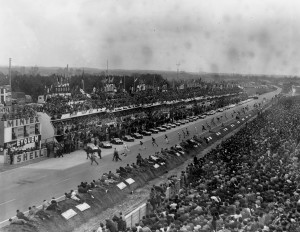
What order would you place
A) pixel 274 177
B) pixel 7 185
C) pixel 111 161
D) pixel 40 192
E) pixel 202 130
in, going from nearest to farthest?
pixel 274 177
pixel 40 192
pixel 7 185
pixel 111 161
pixel 202 130

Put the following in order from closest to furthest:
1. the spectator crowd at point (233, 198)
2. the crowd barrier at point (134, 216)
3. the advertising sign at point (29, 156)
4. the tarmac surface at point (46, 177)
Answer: the spectator crowd at point (233, 198) → the crowd barrier at point (134, 216) → the tarmac surface at point (46, 177) → the advertising sign at point (29, 156)

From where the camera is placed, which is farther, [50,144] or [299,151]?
[50,144]

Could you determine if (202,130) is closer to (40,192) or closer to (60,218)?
(40,192)

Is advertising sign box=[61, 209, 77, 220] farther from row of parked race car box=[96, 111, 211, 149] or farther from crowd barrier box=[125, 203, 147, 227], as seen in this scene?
row of parked race car box=[96, 111, 211, 149]

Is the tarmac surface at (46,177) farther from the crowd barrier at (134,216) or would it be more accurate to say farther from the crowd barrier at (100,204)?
the crowd barrier at (134,216)

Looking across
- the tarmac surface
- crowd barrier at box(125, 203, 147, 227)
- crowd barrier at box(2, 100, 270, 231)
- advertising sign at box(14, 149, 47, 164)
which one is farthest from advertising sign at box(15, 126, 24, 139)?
crowd barrier at box(125, 203, 147, 227)

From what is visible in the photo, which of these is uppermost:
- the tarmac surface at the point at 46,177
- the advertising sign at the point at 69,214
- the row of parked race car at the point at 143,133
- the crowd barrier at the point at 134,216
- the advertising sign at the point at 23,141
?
the crowd barrier at the point at 134,216

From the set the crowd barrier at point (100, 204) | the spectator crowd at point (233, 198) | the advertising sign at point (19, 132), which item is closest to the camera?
the spectator crowd at point (233, 198)

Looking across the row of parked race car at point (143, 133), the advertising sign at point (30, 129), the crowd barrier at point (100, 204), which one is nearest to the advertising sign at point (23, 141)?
the advertising sign at point (30, 129)

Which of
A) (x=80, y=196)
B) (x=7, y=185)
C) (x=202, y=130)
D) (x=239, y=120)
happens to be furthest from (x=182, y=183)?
(x=239, y=120)

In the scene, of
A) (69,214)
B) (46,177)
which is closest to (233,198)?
(69,214)

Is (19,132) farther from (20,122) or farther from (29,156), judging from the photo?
(29,156)
